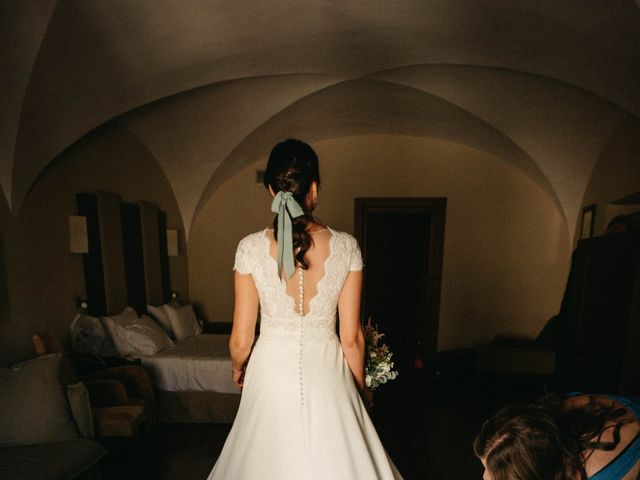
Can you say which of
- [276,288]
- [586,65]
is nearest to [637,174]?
[586,65]

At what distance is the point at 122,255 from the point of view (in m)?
3.54

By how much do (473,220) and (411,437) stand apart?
10.1 ft

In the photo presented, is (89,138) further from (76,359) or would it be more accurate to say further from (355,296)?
(355,296)

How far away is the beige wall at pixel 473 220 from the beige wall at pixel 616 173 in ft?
2.84

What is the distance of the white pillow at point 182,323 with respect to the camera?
3.84 m

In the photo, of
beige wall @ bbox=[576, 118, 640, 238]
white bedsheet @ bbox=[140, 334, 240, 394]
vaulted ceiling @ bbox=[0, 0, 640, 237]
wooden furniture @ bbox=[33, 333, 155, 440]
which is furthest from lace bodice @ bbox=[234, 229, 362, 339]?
beige wall @ bbox=[576, 118, 640, 238]

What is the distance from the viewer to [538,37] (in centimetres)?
218

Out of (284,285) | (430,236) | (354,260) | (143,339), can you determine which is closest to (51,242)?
(143,339)

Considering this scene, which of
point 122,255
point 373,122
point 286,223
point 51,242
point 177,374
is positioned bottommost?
point 177,374

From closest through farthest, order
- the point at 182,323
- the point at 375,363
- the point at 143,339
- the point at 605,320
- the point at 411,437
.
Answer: the point at 375,363 → the point at 605,320 → the point at 411,437 → the point at 143,339 → the point at 182,323

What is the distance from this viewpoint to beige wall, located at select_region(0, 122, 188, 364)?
2.38 meters

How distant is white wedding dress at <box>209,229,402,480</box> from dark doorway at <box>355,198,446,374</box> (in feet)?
11.7

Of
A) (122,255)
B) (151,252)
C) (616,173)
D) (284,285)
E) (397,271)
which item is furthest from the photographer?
(397,271)

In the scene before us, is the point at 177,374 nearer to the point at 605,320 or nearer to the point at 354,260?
the point at 354,260
